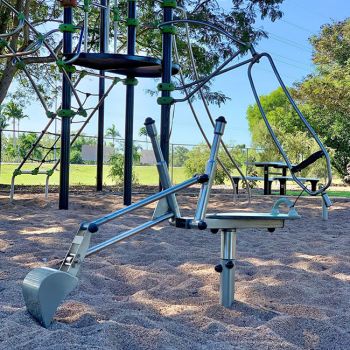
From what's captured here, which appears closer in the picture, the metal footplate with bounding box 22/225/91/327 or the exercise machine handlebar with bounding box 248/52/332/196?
the metal footplate with bounding box 22/225/91/327

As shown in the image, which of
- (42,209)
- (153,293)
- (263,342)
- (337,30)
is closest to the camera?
(263,342)

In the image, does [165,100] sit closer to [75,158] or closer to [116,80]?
[116,80]

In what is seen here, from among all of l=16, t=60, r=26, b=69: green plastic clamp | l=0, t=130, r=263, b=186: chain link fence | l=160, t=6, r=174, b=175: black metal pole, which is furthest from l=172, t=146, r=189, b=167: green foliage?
l=160, t=6, r=174, b=175: black metal pole

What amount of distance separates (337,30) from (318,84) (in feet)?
14.9

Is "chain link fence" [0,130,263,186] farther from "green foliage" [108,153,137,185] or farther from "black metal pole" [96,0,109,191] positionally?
"black metal pole" [96,0,109,191]

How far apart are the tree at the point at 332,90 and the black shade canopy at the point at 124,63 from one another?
13.4 metres

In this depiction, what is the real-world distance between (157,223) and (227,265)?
0.38m

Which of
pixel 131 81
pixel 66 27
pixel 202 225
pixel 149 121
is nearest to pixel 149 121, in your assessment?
pixel 149 121

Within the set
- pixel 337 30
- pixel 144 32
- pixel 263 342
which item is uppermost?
pixel 337 30

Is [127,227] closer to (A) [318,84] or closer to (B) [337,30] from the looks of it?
(A) [318,84]

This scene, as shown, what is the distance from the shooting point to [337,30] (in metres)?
21.7

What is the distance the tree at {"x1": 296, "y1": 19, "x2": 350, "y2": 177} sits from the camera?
60.0ft

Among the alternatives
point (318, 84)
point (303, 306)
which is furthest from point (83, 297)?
point (318, 84)

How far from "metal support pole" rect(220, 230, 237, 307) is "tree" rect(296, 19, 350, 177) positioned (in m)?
16.5
